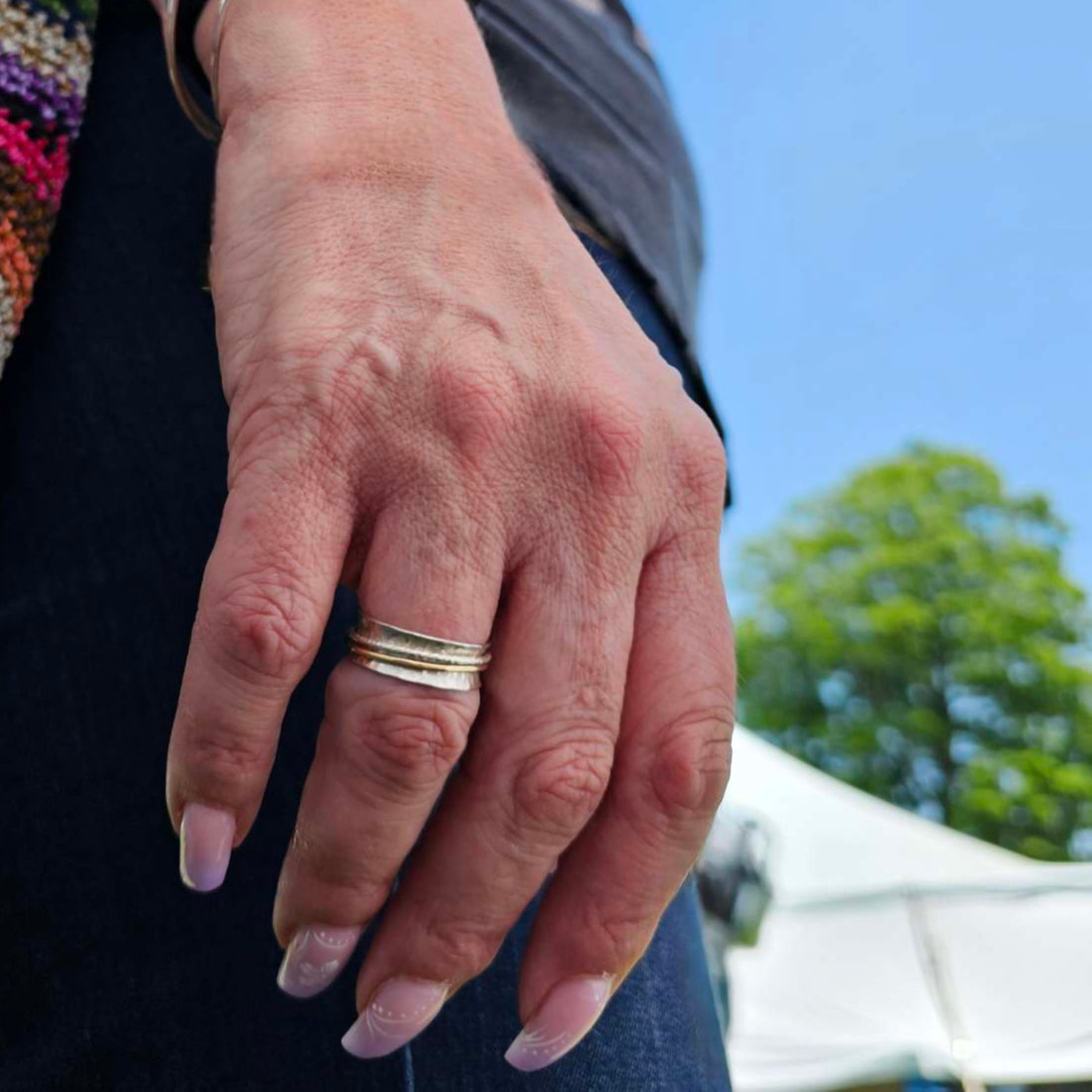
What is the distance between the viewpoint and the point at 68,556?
707mm

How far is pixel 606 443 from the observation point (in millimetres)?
526

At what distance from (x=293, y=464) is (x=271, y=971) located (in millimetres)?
326

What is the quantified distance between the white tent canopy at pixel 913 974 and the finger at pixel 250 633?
551cm

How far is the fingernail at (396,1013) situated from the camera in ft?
1.77

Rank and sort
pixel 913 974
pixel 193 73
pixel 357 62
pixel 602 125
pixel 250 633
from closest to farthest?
pixel 250 633 → pixel 357 62 → pixel 193 73 → pixel 602 125 → pixel 913 974

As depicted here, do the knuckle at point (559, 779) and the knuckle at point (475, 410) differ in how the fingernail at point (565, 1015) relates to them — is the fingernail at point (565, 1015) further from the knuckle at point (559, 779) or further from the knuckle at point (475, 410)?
the knuckle at point (475, 410)

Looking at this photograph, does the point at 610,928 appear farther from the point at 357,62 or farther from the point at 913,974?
the point at 913,974

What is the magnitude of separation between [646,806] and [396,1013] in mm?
157

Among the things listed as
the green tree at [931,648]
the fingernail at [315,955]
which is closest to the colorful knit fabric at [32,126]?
the fingernail at [315,955]

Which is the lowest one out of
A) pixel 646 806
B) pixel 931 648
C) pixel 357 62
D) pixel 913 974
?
pixel 931 648

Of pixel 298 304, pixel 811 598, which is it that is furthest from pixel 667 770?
pixel 811 598

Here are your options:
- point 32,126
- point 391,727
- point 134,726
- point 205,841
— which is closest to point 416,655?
point 391,727

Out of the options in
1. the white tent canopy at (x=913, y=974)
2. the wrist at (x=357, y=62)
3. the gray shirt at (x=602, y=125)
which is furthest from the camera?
the white tent canopy at (x=913, y=974)

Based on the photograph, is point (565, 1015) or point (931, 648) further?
point (931, 648)
